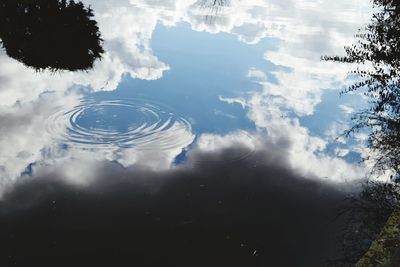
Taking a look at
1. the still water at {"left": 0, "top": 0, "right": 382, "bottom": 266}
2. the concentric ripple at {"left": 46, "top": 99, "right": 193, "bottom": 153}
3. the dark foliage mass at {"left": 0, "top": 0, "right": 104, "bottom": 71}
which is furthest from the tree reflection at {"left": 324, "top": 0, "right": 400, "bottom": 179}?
the dark foliage mass at {"left": 0, "top": 0, "right": 104, "bottom": 71}

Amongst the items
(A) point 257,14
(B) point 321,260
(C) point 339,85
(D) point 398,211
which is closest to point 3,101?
(B) point 321,260

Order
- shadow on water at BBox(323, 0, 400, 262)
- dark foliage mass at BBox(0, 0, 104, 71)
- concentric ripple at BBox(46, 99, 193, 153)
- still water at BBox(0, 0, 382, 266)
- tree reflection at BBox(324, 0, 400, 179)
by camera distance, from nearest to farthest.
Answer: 1. shadow on water at BBox(323, 0, 400, 262)
2. tree reflection at BBox(324, 0, 400, 179)
3. still water at BBox(0, 0, 382, 266)
4. concentric ripple at BBox(46, 99, 193, 153)
5. dark foliage mass at BBox(0, 0, 104, 71)

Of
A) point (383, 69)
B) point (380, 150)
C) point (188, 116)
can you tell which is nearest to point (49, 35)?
point (188, 116)

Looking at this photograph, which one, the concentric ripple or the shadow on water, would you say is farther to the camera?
the concentric ripple

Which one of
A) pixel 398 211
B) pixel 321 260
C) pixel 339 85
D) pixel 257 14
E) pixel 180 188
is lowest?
pixel 321 260

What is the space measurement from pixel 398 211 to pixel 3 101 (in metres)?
14.0

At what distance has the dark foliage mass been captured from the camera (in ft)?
63.0

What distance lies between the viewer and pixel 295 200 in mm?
11172

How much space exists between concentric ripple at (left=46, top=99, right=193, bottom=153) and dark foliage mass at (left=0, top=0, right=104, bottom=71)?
497 centimetres

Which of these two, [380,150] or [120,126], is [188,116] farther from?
[380,150]

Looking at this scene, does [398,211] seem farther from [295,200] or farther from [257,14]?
[257,14]

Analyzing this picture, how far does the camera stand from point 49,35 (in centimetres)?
2033

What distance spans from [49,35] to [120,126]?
9.49 meters

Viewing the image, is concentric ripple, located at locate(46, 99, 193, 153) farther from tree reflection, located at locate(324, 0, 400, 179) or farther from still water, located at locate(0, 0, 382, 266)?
tree reflection, located at locate(324, 0, 400, 179)
